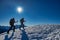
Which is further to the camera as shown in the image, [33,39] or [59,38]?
[33,39]

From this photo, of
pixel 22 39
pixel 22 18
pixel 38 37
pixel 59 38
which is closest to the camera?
pixel 59 38

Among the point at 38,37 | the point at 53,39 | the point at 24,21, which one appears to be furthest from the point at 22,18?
the point at 53,39

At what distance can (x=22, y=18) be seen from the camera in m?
19.2

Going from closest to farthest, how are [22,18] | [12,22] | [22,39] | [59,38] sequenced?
[59,38] → [22,39] → [12,22] → [22,18]

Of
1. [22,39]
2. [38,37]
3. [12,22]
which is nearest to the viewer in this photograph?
[22,39]

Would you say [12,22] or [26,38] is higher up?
[12,22]

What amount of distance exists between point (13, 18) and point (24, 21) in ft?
9.18

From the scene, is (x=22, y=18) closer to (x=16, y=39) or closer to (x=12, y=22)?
(x=12, y=22)

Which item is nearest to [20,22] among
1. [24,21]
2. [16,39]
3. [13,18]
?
[24,21]

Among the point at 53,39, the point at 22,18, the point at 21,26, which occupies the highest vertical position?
the point at 22,18

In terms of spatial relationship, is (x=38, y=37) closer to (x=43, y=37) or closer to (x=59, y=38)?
(x=43, y=37)

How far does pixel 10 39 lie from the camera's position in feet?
47.7

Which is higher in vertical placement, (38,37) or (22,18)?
(22,18)

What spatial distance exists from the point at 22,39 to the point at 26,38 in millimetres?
572
